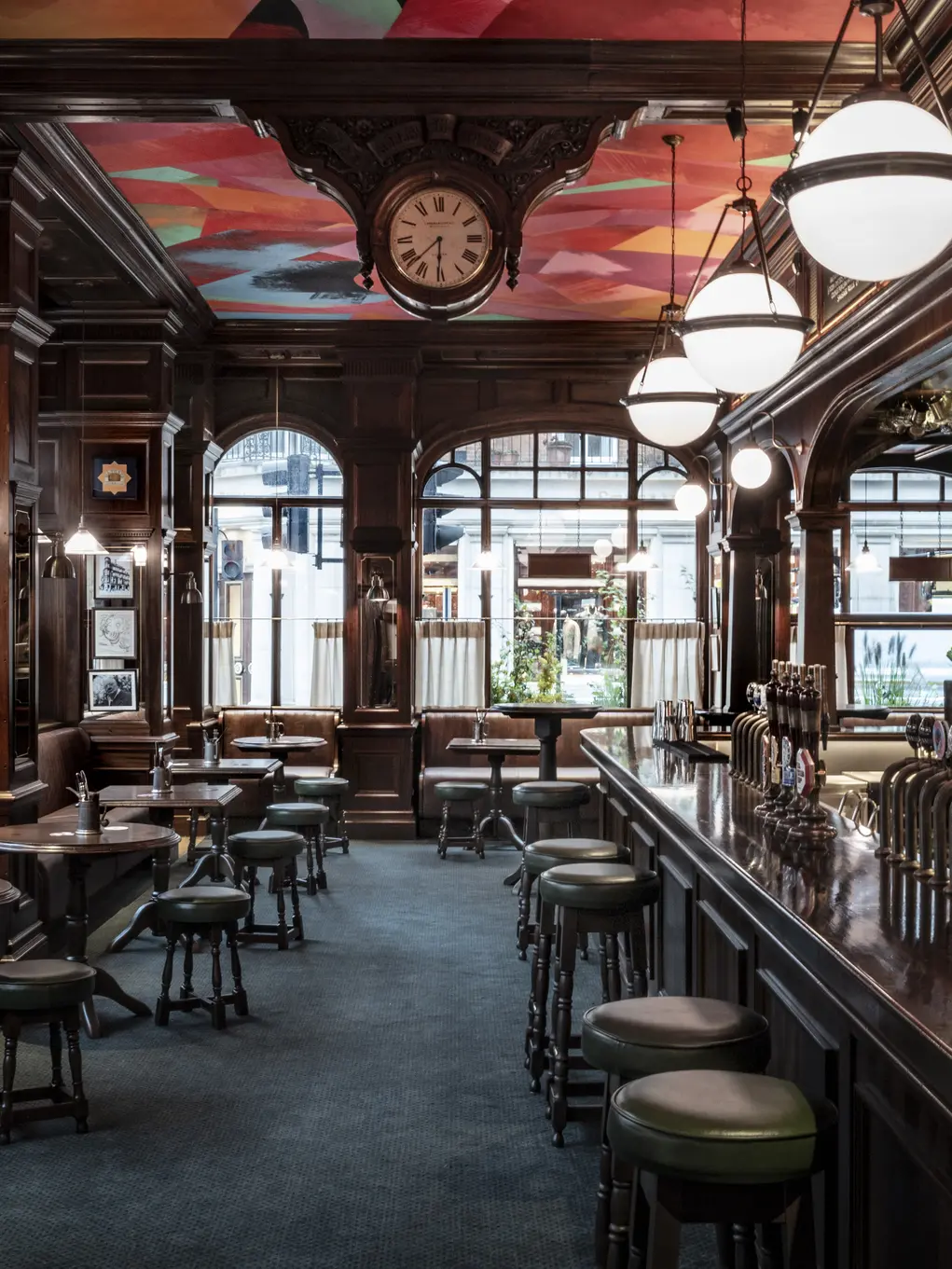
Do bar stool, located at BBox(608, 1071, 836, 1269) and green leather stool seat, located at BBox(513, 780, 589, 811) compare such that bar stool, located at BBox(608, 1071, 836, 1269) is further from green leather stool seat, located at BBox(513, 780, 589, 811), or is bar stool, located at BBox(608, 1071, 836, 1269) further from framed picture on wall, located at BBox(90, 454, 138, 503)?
framed picture on wall, located at BBox(90, 454, 138, 503)

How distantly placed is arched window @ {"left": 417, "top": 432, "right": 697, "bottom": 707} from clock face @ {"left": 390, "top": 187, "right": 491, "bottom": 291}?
609 cm

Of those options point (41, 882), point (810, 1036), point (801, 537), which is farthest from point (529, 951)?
point (810, 1036)

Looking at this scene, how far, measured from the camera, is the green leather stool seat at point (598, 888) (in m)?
4.00

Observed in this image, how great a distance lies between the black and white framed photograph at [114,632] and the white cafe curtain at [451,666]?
9.00 ft

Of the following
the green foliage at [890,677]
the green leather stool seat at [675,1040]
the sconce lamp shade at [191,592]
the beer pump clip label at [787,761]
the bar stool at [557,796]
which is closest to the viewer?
the green leather stool seat at [675,1040]

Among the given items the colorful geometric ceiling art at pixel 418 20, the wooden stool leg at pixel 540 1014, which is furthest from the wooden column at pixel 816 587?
the wooden stool leg at pixel 540 1014

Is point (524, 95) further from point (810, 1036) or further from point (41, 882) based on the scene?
point (41, 882)

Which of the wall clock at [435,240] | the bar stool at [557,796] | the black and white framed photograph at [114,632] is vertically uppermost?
the wall clock at [435,240]

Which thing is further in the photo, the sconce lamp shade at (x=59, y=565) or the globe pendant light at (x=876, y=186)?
the sconce lamp shade at (x=59, y=565)

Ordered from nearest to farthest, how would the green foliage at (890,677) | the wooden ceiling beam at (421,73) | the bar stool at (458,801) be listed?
the wooden ceiling beam at (421,73) → the bar stool at (458,801) → the green foliage at (890,677)

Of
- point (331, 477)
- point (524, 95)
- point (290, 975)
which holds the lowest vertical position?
point (290, 975)

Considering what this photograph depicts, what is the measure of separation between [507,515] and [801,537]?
3.81m

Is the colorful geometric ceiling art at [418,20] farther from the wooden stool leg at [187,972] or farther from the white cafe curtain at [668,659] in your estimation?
the white cafe curtain at [668,659]

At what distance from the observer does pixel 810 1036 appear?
2.81m
